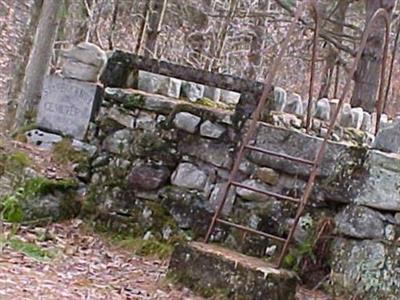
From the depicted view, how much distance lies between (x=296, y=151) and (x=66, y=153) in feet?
6.16

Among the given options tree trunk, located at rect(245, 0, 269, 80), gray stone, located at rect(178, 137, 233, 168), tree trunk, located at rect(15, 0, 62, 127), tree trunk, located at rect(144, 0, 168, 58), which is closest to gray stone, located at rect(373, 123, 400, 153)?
gray stone, located at rect(178, 137, 233, 168)

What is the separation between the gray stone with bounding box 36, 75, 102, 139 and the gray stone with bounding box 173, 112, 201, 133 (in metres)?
0.79

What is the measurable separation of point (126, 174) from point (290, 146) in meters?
1.23

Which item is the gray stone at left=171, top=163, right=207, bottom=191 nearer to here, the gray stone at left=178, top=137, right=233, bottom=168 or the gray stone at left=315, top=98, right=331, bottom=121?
the gray stone at left=178, top=137, right=233, bottom=168

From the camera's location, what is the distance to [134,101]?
5031 mm

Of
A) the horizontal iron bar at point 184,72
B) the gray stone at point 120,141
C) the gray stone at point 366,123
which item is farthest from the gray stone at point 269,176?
the gray stone at point 366,123

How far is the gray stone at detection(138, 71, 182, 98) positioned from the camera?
537cm

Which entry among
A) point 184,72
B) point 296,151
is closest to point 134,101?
point 184,72

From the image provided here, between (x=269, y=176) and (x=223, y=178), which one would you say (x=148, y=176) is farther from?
(x=269, y=176)

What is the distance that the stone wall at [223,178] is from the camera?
405 cm

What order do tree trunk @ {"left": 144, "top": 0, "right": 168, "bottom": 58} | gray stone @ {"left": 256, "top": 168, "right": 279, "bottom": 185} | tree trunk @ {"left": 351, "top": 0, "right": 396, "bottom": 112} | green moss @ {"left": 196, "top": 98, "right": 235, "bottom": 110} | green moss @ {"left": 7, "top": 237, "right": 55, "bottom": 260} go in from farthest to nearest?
tree trunk @ {"left": 144, "top": 0, "right": 168, "bottom": 58} < tree trunk @ {"left": 351, "top": 0, "right": 396, "bottom": 112} < green moss @ {"left": 196, "top": 98, "right": 235, "bottom": 110} < gray stone @ {"left": 256, "top": 168, "right": 279, "bottom": 185} < green moss @ {"left": 7, "top": 237, "right": 55, "bottom": 260}

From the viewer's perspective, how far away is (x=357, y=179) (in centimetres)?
415

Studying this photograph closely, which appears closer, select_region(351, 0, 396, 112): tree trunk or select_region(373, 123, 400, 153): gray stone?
select_region(373, 123, 400, 153): gray stone

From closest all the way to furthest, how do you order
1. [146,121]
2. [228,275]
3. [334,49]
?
[228,275] < [146,121] < [334,49]
